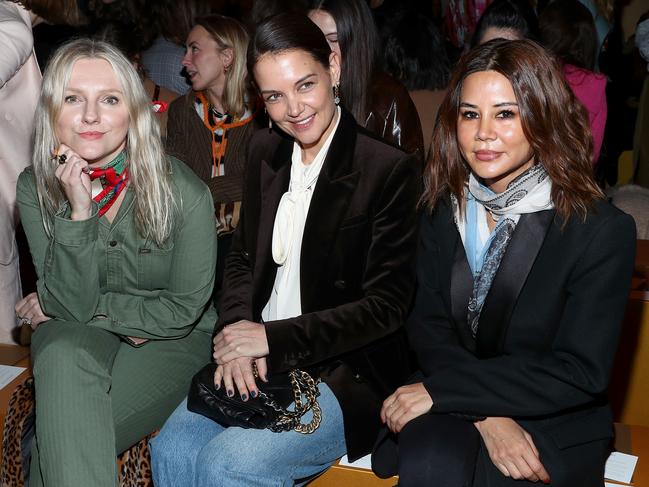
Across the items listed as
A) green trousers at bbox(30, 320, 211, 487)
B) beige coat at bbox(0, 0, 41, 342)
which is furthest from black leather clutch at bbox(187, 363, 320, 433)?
beige coat at bbox(0, 0, 41, 342)

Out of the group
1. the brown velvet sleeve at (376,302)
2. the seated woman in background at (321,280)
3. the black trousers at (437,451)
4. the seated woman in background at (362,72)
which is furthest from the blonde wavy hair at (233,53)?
the black trousers at (437,451)

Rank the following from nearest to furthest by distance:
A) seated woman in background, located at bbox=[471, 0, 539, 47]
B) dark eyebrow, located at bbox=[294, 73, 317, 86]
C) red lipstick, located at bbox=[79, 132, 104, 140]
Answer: dark eyebrow, located at bbox=[294, 73, 317, 86], red lipstick, located at bbox=[79, 132, 104, 140], seated woman in background, located at bbox=[471, 0, 539, 47]

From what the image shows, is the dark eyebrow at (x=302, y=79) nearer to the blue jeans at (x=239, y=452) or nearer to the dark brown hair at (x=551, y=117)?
the dark brown hair at (x=551, y=117)

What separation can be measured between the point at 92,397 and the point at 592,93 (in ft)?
8.57

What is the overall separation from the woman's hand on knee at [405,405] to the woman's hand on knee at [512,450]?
16cm

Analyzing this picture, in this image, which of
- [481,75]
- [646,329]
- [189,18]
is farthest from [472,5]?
[481,75]

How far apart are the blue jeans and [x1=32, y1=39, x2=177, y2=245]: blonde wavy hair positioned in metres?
0.59

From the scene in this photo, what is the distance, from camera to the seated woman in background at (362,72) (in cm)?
338

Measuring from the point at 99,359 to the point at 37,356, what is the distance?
0.17 metres

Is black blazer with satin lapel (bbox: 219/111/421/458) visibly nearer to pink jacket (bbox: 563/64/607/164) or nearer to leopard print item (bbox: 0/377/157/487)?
leopard print item (bbox: 0/377/157/487)

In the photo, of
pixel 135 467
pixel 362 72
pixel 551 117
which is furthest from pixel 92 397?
→ pixel 362 72

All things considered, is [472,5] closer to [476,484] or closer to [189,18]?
[189,18]

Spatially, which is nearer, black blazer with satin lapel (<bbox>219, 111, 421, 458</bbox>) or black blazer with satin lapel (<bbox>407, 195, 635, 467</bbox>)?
black blazer with satin lapel (<bbox>407, 195, 635, 467</bbox>)

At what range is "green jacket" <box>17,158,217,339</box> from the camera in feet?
8.94
